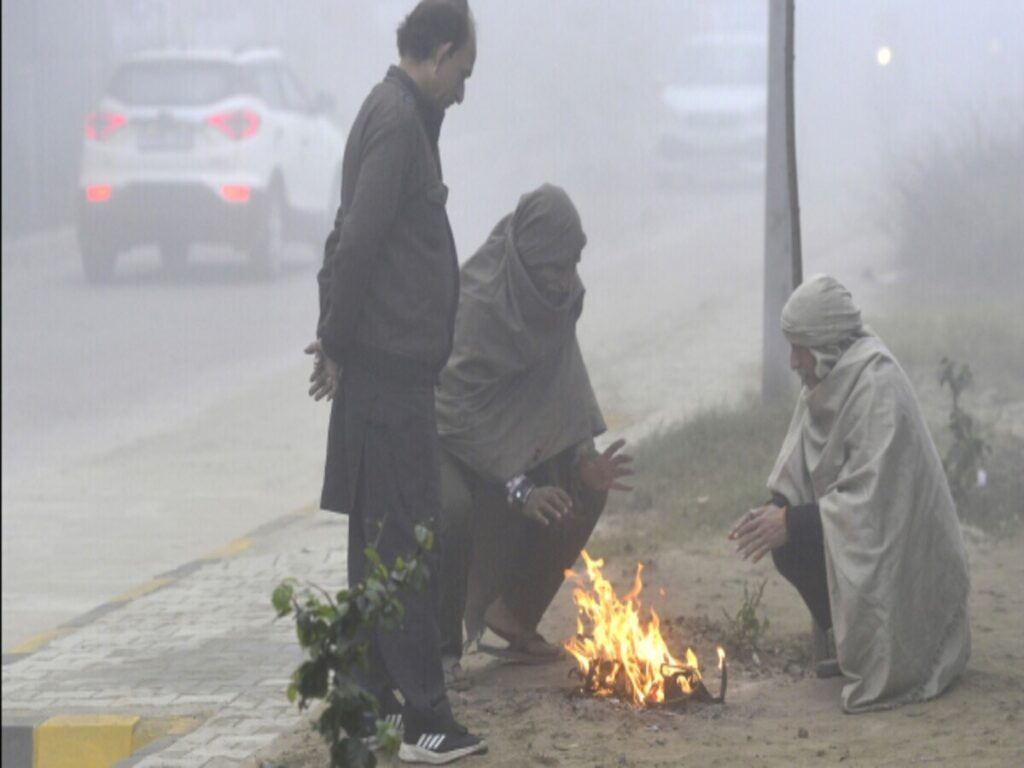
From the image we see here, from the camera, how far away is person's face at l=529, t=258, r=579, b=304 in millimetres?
5340

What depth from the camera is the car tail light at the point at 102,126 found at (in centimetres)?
1694

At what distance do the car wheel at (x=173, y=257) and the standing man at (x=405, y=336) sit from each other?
→ 1432 cm

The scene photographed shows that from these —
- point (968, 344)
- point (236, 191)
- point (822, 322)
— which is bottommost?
point (968, 344)

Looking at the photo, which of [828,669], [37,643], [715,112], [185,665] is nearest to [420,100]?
[828,669]

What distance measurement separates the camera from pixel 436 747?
14.8ft

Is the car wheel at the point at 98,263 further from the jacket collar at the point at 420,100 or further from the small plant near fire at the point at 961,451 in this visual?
the jacket collar at the point at 420,100

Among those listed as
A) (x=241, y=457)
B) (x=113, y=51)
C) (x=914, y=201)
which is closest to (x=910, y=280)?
(x=914, y=201)

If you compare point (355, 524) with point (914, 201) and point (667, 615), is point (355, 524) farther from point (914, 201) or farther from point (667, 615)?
point (914, 201)

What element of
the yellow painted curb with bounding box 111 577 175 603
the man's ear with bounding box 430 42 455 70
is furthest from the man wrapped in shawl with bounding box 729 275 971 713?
the yellow painted curb with bounding box 111 577 175 603

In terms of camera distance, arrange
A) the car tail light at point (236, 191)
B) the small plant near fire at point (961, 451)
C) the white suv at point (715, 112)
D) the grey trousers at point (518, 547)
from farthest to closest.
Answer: the white suv at point (715, 112) < the car tail light at point (236, 191) < the small plant near fire at point (961, 451) < the grey trousers at point (518, 547)

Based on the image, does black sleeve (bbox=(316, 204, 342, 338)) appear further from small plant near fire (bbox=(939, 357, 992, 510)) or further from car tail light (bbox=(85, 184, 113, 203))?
car tail light (bbox=(85, 184, 113, 203))

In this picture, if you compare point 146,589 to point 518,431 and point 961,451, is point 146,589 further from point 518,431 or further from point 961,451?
point 961,451

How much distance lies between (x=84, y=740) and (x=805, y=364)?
245cm

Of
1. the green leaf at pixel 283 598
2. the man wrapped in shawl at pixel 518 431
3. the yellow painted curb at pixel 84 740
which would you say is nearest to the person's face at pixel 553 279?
the man wrapped in shawl at pixel 518 431
